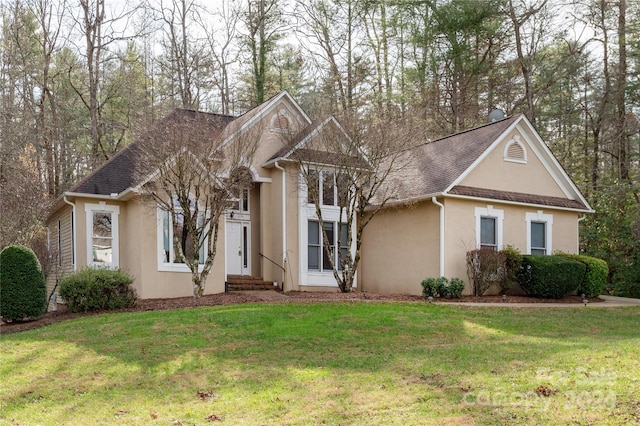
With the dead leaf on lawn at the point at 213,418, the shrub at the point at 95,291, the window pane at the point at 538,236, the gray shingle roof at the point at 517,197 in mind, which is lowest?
the dead leaf on lawn at the point at 213,418

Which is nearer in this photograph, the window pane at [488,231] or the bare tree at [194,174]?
the bare tree at [194,174]

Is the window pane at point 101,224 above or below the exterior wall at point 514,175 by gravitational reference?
below

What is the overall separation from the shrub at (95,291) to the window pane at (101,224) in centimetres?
374

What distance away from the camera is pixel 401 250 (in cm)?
1905

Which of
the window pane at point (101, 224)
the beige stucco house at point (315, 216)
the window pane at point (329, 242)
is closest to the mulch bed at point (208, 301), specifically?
the beige stucco house at point (315, 216)

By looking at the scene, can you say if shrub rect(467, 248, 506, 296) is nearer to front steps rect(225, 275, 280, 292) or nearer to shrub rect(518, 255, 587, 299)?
shrub rect(518, 255, 587, 299)

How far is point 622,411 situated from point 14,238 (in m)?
17.7

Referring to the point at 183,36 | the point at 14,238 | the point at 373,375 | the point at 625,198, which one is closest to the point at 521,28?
the point at 625,198

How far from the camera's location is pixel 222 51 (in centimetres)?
3284

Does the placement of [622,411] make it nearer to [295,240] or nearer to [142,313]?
[142,313]

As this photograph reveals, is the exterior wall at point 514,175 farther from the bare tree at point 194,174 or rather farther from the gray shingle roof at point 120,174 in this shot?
the gray shingle roof at point 120,174

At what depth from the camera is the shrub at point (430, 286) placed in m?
16.7

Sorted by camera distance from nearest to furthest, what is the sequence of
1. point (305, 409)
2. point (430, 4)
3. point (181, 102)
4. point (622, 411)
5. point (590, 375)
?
point (622, 411) → point (305, 409) → point (590, 375) → point (430, 4) → point (181, 102)

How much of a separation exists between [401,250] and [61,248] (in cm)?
1096
